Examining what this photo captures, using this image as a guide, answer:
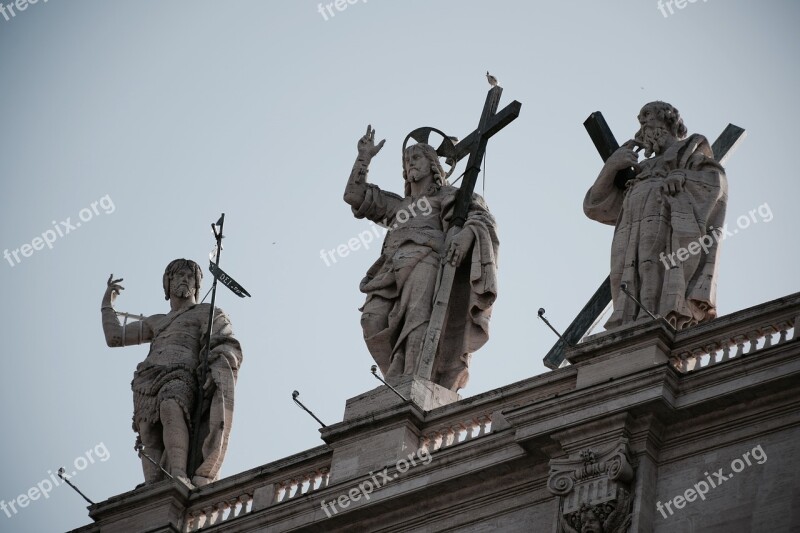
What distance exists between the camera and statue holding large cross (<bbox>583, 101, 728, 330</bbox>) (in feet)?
79.6

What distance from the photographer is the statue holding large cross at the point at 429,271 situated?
25984mm

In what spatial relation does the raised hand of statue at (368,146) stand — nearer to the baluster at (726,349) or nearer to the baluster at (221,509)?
the baluster at (221,509)

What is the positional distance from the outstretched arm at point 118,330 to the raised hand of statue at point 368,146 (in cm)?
326

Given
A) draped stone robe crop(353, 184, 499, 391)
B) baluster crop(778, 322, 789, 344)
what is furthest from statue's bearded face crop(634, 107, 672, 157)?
baluster crop(778, 322, 789, 344)

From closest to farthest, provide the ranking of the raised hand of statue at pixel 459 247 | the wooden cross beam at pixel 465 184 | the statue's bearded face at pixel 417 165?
the wooden cross beam at pixel 465 184 → the raised hand of statue at pixel 459 247 → the statue's bearded face at pixel 417 165

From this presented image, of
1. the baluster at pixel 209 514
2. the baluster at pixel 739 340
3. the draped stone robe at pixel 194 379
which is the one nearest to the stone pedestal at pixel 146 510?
the baluster at pixel 209 514

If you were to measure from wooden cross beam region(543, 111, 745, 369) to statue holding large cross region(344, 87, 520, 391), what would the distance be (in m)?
1.10

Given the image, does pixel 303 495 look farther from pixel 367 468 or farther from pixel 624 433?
pixel 624 433

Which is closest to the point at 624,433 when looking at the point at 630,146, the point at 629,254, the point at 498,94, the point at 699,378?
the point at 699,378

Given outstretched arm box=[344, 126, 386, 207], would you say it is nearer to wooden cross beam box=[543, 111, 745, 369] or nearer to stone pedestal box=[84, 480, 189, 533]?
wooden cross beam box=[543, 111, 745, 369]

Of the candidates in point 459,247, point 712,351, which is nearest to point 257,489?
point 459,247

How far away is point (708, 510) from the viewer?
22172 millimetres

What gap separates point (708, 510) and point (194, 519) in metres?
6.33

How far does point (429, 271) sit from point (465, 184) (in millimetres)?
1339
